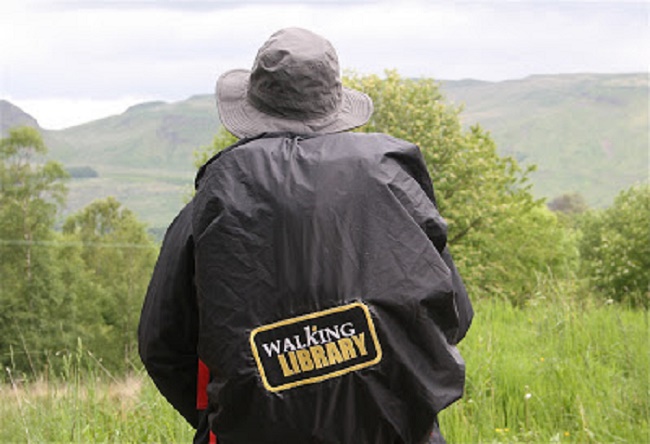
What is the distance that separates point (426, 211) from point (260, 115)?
0.45 metres

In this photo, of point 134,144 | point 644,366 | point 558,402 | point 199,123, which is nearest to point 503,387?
point 558,402

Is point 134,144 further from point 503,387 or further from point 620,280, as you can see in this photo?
point 503,387

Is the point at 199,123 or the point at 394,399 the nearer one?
the point at 394,399

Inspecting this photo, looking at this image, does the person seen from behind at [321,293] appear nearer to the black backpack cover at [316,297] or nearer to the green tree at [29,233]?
the black backpack cover at [316,297]

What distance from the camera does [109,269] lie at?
33344mm

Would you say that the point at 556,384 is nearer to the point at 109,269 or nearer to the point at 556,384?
the point at 556,384

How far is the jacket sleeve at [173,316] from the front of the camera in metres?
1.88

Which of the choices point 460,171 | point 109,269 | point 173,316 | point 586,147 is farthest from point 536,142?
point 173,316

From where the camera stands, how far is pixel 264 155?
5.98ft

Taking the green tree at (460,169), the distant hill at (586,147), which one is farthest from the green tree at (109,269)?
the distant hill at (586,147)

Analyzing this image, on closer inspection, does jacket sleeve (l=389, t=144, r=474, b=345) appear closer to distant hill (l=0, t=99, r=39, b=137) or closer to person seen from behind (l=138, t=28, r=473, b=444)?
person seen from behind (l=138, t=28, r=473, b=444)

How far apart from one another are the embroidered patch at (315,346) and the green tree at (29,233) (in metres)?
21.2

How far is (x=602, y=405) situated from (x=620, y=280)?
20.0 metres

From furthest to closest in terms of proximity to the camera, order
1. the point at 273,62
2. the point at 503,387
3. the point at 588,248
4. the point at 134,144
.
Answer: the point at 134,144 → the point at 588,248 → the point at 503,387 → the point at 273,62
